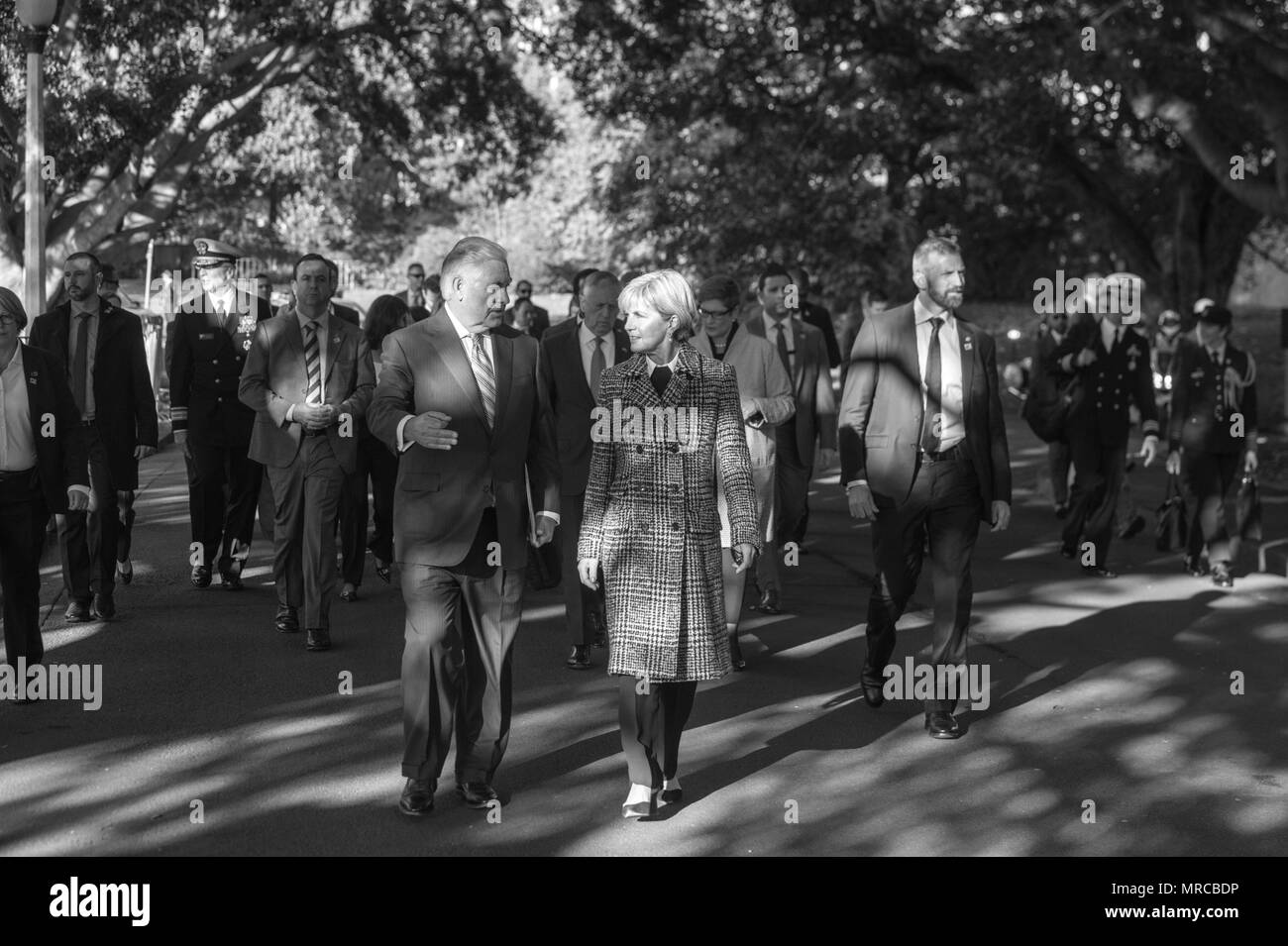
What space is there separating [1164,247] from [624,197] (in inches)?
401

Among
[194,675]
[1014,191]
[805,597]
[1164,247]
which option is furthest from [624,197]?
[194,675]

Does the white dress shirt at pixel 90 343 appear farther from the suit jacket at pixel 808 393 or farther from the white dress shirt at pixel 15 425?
the suit jacket at pixel 808 393

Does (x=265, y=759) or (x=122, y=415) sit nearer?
(x=265, y=759)

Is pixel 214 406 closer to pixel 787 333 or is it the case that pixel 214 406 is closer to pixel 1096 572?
pixel 787 333

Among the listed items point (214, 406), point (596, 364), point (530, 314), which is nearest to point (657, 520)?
point (596, 364)

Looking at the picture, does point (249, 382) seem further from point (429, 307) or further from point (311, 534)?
point (429, 307)

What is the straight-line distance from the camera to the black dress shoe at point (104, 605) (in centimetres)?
955

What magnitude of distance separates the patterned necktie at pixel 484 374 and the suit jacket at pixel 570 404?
2668 mm

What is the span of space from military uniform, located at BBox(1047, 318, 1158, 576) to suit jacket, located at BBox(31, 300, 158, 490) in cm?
625

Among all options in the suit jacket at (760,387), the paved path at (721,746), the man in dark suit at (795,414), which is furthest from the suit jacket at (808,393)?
the paved path at (721,746)

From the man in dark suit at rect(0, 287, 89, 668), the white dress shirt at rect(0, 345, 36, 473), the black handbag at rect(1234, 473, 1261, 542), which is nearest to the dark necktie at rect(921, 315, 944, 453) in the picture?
the man in dark suit at rect(0, 287, 89, 668)

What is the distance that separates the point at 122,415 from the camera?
973 centimetres

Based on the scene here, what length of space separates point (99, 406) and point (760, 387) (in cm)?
360

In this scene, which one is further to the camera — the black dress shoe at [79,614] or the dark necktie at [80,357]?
the dark necktie at [80,357]
